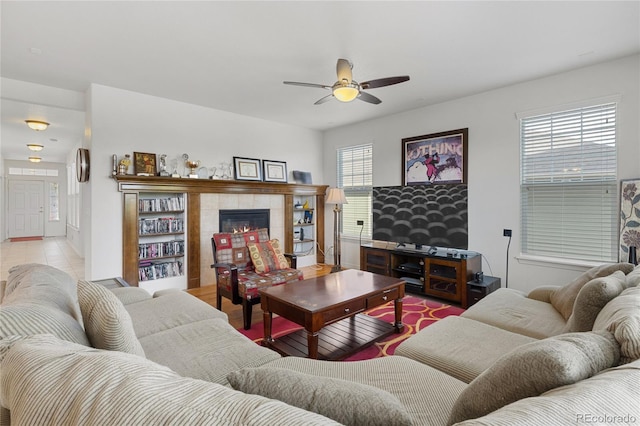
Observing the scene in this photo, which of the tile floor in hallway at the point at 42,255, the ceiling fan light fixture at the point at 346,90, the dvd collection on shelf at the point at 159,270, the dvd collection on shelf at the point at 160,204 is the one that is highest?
the ceiling fan light fixture at the point at 346,90

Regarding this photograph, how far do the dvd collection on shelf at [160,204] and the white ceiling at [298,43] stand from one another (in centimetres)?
151

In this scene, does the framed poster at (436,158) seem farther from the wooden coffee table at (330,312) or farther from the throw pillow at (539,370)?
the throw pillow at (539,370)

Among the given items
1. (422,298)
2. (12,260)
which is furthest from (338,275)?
(12,260)

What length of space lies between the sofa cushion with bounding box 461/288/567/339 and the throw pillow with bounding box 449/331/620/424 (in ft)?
4.03

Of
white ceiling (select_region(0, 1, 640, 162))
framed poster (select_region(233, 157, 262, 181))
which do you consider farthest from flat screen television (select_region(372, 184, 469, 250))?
framed poster (select_region(233, 157, 262, 181))

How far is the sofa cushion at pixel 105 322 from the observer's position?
1.12 metres

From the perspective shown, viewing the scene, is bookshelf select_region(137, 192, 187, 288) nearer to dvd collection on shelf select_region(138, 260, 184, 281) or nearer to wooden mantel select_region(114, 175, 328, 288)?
dvd collection on shelf select_region(138, 260, 184, 281)

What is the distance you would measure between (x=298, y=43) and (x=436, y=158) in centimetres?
278

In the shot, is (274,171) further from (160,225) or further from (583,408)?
(583,408)

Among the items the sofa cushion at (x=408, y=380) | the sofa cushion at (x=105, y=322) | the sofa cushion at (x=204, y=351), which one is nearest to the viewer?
the sofa cushion at (x=105, y=322)

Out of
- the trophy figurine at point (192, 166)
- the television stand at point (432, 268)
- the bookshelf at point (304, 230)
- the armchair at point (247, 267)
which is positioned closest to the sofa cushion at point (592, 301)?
the television stand at point (432, 268)

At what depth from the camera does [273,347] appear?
2645mm

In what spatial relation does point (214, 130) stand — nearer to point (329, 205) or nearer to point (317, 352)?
point (329, 205)

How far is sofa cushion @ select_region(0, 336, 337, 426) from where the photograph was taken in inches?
20.3
